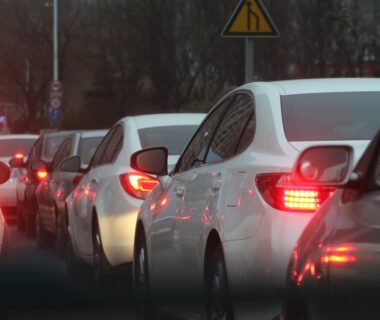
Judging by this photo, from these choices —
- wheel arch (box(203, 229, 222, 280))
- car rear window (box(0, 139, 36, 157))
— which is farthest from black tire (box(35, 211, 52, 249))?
wheel arch (box(203, 229, 222, 280))

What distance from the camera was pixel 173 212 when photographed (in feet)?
22.1

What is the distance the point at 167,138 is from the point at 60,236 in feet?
11.9

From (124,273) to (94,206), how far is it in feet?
2.21

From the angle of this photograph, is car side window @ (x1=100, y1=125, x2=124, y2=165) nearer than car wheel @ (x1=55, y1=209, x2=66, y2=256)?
Yes

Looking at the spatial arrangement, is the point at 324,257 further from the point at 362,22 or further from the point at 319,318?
the point at 362,22

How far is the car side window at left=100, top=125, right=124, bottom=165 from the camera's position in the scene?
9.66 meters

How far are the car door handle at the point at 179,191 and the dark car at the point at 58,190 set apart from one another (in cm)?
578

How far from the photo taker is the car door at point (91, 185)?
9.73 meters

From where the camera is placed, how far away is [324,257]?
370 cm

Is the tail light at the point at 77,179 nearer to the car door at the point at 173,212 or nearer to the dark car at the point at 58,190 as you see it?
the dark car at the point at 58,190

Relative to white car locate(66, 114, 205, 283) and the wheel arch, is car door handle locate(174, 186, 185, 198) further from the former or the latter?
white car locate(66, 114, 205, 283)

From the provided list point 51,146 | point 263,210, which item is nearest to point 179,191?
point 263,210

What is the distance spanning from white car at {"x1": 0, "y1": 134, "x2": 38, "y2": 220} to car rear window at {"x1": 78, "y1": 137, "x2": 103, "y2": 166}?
193 inches

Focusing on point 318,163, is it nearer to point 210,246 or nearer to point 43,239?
point 210,246
